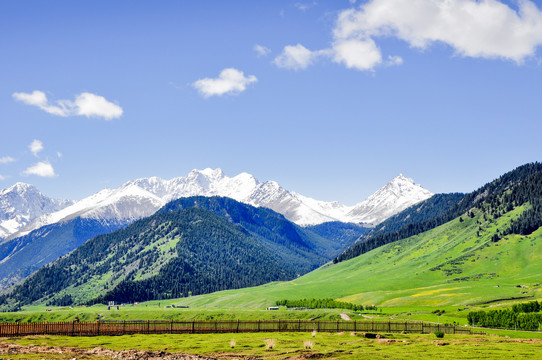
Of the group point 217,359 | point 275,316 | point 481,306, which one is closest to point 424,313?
point 481,306

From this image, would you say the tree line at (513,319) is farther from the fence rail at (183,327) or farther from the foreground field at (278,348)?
the foreground field at (278,348)

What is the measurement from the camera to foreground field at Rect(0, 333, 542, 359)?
5962 centimetres

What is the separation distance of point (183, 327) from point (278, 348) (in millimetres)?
39480

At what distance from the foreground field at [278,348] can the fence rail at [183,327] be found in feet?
21.8

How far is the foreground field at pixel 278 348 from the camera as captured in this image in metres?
59.6

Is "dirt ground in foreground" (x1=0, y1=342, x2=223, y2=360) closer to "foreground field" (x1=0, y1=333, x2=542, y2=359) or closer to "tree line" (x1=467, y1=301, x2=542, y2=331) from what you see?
"foreground field" (x1=0, y1=333, x2=542, y2=359)

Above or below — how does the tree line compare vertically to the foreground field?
below

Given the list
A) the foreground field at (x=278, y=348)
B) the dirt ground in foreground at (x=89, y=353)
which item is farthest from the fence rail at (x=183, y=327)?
the dirt ground in foreground at (x=89, y=353)

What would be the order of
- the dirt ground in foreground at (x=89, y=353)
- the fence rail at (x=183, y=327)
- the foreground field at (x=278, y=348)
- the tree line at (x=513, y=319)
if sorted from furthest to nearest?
the tree line at (x=513, y=319)
the fence rail at (x=183, y=327)
the foreground field at (x=278, y=348)
the dirt ground in foreground at (x=89, y=353)

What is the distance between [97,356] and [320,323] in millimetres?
62554

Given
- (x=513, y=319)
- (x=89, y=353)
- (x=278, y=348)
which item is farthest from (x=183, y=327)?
(x=513, y=319)

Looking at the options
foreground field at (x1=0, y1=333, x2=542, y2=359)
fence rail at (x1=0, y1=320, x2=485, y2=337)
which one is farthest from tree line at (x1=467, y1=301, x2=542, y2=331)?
foreground field at (x1=0, y1=333, x2=542, y2=359)

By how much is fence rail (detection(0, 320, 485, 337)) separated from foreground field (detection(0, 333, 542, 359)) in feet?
21.8

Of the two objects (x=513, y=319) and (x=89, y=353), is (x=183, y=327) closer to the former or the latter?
(x=89, y=353)
